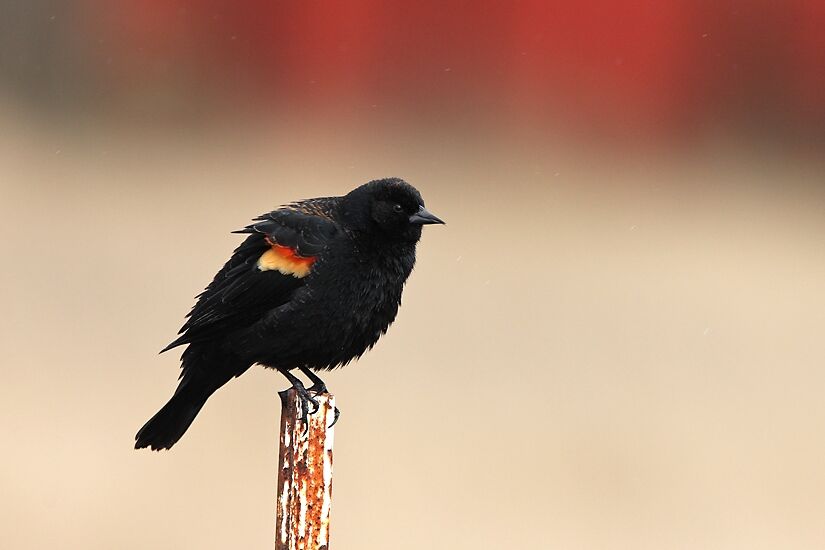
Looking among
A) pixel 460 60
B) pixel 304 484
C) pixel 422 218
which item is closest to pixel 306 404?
pixel 304 484

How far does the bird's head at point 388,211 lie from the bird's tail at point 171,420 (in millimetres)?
630

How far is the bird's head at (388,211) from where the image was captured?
3906 millimetres

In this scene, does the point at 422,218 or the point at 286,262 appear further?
the point at 422,218

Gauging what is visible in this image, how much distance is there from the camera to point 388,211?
3914 mm

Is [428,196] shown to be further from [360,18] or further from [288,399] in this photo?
[288,399]

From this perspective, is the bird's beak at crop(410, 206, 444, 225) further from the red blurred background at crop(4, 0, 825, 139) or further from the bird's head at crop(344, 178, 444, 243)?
the red blurred background at crop(4, 0, 825, 139)

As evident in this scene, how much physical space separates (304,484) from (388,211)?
111 cm

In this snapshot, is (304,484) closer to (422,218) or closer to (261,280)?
(261,280)

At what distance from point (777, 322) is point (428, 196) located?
9.40ft

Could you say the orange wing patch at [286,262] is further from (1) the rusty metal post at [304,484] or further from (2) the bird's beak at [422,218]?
(1) the rusty metal post at [304,484]

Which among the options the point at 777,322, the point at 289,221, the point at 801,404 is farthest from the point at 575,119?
the point at 289,221

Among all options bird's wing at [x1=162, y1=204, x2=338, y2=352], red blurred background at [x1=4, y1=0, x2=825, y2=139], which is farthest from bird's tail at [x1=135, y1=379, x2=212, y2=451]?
red blurred background at [x1=4, y1=0, x2=825, y2=139]

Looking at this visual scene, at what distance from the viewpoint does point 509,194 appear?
12250 mm

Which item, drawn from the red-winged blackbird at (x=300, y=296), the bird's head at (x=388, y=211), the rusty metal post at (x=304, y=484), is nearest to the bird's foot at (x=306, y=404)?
the rusty metal post at (x=304, y=484)
